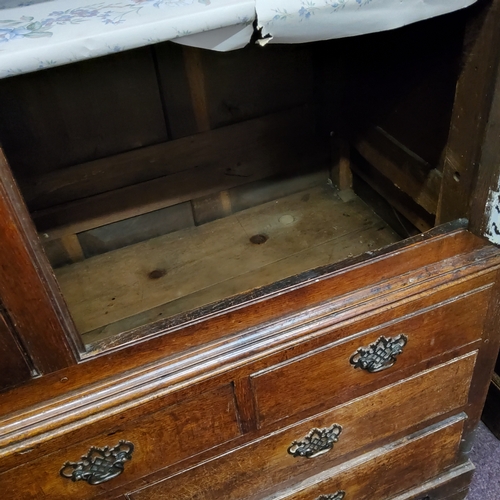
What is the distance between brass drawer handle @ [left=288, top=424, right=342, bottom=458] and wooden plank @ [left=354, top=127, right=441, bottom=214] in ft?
1.35

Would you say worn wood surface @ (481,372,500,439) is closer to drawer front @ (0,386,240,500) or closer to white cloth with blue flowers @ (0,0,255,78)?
drawer front @ (0,386,240,500)

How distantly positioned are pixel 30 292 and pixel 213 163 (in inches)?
26.0

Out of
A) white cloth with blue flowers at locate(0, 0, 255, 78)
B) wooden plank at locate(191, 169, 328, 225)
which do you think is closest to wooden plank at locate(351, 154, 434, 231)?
wooden plank at locate(191, 169, 328, 225)

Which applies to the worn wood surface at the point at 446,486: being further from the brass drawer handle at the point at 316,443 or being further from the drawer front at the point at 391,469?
the brass drawer handle at the point at 316,443

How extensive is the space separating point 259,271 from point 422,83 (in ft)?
1.47

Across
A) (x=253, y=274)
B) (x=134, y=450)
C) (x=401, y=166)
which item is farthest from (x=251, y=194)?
(x=134, y=450)

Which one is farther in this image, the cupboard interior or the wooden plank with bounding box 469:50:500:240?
the cupboard interior

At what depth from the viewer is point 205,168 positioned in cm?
114

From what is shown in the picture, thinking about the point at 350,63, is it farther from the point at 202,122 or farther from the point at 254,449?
the point at 254,449

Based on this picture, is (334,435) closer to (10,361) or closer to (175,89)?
(10,361)

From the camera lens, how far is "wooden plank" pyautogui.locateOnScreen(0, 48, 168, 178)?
0.96m

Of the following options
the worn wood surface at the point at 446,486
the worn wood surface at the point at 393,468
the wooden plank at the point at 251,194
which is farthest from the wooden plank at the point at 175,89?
the worn wood surface at the point at 446,486

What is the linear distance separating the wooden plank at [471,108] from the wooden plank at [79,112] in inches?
22.5

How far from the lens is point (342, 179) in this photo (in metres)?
1.23
